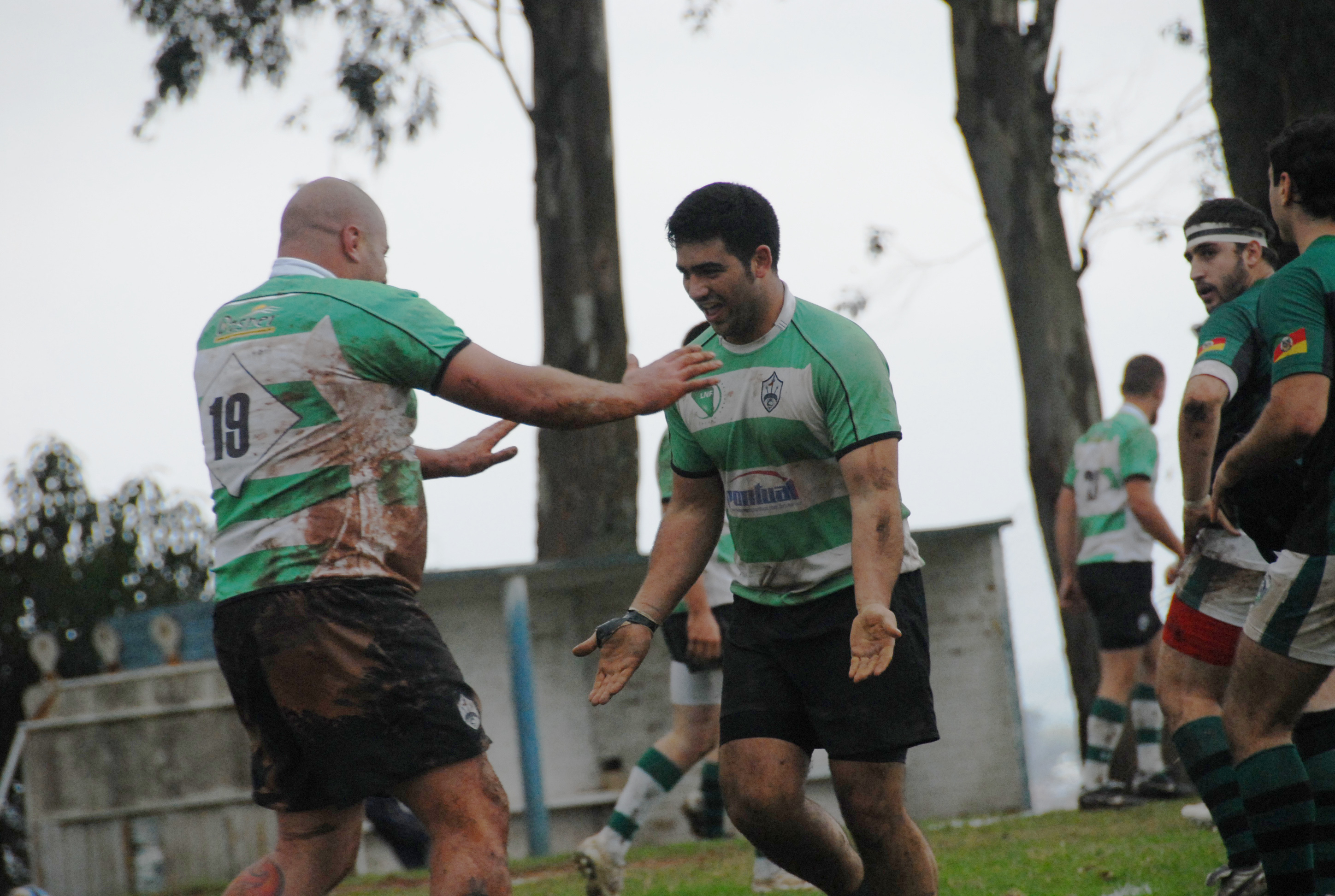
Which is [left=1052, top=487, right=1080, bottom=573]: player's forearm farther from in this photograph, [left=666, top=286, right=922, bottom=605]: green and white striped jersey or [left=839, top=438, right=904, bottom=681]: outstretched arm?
[left=839, top=438, right=904, bottom=681]: outstretched arm

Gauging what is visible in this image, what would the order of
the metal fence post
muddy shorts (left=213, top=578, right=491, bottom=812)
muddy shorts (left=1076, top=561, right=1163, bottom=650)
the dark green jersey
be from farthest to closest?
the metal fence post → muddy shorts (left=1076, top=561, right=1163, bottom=650) → the dark green jersey → muddy shorts (left=213, top=578, right=491, bottom=812)

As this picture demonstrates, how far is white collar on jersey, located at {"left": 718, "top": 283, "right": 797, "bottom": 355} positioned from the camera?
12.6 ft

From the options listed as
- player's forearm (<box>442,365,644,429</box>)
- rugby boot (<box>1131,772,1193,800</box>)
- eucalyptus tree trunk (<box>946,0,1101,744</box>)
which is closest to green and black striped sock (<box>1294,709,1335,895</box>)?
player's forearm (<box>442,365,644,429</box>)

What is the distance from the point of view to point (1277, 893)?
153 inches

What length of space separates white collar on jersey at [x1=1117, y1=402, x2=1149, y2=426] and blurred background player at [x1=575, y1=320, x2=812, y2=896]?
2.91 meters

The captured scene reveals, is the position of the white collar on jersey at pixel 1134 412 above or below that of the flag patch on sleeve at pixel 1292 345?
above

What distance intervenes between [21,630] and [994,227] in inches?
487

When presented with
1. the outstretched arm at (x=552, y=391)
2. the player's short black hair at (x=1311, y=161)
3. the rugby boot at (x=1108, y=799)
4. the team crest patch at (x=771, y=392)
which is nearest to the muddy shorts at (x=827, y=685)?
the team crest patch at (x=771, y=392)

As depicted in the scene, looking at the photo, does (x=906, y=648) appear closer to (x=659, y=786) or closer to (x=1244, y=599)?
(x=1244, y=599)

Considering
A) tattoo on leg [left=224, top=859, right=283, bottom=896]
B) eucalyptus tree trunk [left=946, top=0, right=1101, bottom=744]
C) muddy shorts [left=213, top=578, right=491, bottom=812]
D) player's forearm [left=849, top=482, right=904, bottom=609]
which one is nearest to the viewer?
A: muddy shorts [left=213, top=578, right=491, bottom=812]

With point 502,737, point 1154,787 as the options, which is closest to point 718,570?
point 1154,787

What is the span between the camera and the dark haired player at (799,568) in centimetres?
362

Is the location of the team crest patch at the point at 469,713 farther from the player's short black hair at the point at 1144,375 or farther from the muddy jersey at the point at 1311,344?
the player's short black hair at the point at 1144,375

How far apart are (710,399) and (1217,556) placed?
201cm
